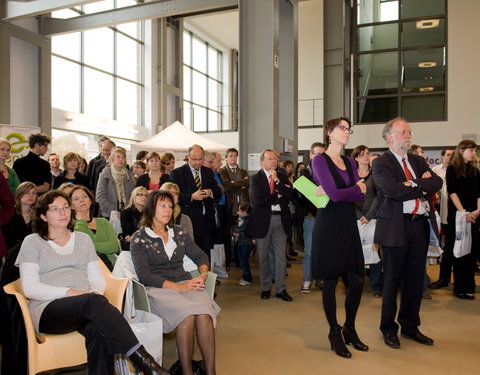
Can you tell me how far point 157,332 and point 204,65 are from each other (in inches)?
660

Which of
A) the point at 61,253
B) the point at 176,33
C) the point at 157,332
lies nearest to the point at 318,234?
the point at 157,332

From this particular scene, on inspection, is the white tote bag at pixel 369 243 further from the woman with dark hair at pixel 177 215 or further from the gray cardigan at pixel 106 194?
the gray cardigan at pixel 106 194

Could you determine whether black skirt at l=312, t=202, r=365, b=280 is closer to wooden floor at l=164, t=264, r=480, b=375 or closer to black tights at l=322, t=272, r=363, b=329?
black tights at l=322, t=272, r=363, b=329

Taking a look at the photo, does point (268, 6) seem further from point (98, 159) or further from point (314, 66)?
point (314, 66)

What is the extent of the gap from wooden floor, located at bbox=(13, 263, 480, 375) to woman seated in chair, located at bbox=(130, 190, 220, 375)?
1.41 feet

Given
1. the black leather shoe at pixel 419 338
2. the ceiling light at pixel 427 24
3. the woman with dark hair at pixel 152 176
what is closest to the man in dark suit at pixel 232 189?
the woman with dark hair at pixel 152 176

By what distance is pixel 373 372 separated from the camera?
10.4 ft

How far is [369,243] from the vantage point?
17.4ft

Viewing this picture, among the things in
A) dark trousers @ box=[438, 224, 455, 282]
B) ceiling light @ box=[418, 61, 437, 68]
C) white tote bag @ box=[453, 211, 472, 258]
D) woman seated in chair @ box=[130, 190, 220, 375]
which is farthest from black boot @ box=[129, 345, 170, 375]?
ceiling light @ box=[418, 61, 437, 68]

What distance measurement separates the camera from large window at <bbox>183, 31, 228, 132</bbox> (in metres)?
17.3

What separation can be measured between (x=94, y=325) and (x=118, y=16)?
9199 mm

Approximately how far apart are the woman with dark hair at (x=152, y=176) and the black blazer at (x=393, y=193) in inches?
107

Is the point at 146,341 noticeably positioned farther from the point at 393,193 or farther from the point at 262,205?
the point at 262,205

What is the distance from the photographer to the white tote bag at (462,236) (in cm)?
509
